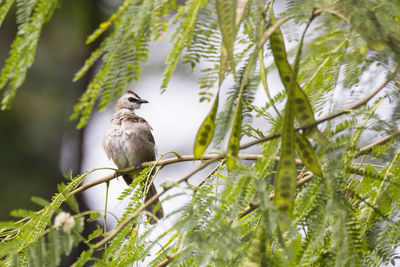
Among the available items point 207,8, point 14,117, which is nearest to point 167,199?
point 207,8

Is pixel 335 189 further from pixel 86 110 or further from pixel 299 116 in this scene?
pixel 86 110

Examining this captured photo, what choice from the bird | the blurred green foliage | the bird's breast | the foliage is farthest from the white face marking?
the foliage

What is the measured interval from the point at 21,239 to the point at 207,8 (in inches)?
45.9

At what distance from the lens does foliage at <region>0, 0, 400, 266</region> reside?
4.61 ft

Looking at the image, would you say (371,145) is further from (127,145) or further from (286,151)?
(127,145)

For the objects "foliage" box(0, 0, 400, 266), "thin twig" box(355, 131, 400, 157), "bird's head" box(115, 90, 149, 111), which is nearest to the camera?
"foliage" box(0, 0, 400, 266)

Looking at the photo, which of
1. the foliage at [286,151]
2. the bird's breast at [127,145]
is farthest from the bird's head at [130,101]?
the foliage at [286,151]

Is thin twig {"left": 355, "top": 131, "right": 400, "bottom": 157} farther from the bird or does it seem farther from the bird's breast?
the bird's breast

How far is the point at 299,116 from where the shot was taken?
159cm

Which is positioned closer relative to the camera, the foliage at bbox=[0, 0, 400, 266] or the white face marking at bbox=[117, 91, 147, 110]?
the foliage at bbox=[0, 0, 400, 266]

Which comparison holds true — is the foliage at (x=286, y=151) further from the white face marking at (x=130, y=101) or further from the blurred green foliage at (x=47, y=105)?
the blurred green foliage at (x=47, y=105)

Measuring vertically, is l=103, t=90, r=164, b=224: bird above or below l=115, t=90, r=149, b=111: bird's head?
below

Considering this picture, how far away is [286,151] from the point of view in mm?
1401

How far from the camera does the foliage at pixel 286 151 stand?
4.61 ft
